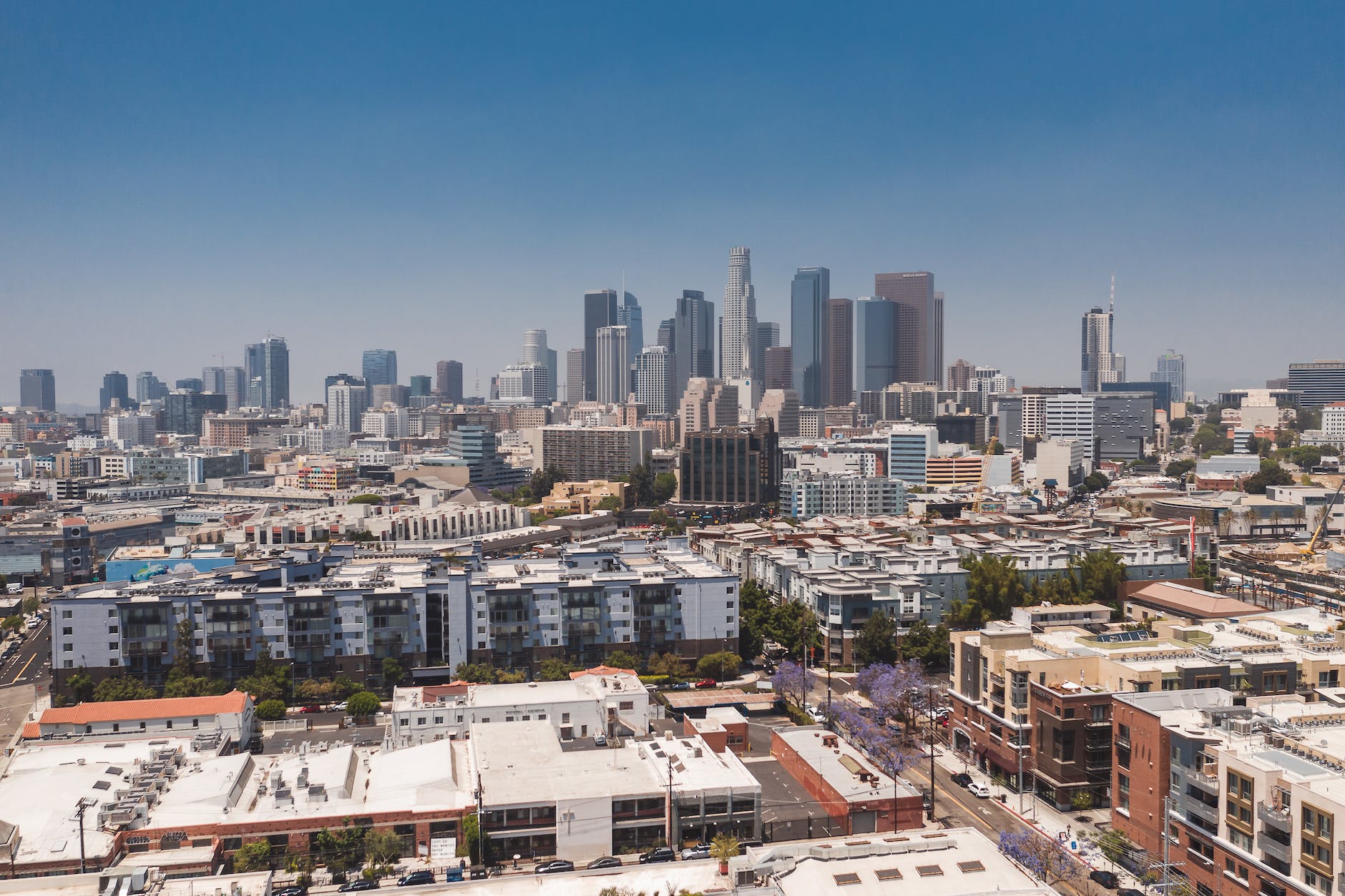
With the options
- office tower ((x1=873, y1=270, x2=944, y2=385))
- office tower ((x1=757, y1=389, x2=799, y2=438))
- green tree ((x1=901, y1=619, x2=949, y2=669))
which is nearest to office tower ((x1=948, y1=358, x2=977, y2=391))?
office tower ((x1=873, y1=270, x2=944, y2=385))

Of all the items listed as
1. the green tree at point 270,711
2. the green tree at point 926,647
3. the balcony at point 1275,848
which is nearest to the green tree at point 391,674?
the green tree at point 270,711

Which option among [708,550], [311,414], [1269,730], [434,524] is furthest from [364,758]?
[311,414]

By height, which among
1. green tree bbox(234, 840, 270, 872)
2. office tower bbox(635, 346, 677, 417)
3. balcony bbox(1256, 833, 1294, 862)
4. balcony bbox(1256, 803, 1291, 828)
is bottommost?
green tree bbox(234, 840, 270, 872)

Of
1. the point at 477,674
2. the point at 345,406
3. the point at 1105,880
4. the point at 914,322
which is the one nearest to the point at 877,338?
the point at 914,322

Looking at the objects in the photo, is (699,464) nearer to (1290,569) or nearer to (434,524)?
(434,524)

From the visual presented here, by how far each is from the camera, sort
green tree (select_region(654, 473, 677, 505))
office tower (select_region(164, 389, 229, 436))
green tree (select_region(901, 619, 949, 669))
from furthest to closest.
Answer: office tower (select_region(164, 389, 229, 436)) → green tree (select_region(654, 473, 677, 505)) → green tree (select_region(901, 619, 949, 669))

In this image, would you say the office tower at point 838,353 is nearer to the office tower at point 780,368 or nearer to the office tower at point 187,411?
the office tower at point 780,368

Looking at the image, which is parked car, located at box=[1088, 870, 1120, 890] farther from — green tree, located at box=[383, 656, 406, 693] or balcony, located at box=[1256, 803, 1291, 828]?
green tree, located at box=[383, 656, 406, 693]
